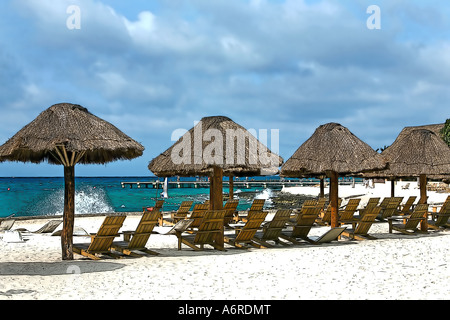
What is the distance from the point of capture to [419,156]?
15.2 m

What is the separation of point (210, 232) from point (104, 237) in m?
2.25

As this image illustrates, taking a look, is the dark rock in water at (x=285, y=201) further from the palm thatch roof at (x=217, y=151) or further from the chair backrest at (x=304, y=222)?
the palm thatch roof at (x=217, y=151)

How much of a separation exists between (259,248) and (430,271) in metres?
3.90

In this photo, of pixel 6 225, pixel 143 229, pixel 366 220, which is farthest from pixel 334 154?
pixel 6 225

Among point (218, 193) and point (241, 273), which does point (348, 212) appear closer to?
point (218, 193)

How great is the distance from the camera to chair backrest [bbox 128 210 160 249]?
366 inches

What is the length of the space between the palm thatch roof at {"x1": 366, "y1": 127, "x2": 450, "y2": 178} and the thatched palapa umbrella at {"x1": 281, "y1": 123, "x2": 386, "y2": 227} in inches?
91.7

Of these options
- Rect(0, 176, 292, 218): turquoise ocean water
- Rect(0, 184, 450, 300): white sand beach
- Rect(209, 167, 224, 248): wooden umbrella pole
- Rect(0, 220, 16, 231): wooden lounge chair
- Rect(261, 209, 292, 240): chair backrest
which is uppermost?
Rect(209, 167, 224, 248): wooden umbrella pole

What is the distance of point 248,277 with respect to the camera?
286 inches

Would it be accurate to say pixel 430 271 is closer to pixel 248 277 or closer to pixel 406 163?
pixel 248 277

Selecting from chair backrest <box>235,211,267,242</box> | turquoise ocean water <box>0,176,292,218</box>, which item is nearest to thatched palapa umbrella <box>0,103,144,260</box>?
chair backrest <box>235,211,267,242</box>

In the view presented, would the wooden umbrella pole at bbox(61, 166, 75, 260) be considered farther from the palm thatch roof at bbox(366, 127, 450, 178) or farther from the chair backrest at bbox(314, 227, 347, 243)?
the palm thatch roof at bbox(366, 127, 450, 178)
